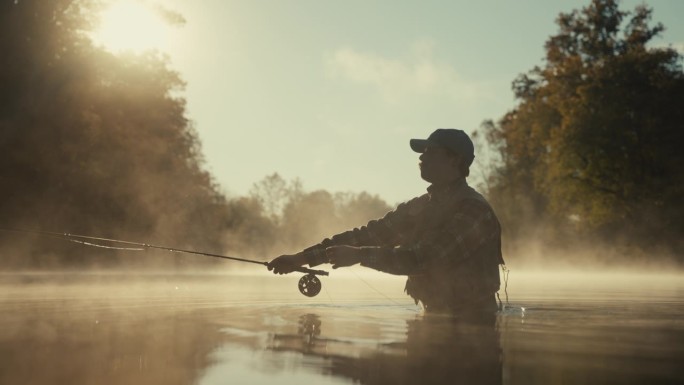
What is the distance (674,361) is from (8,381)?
4329mm

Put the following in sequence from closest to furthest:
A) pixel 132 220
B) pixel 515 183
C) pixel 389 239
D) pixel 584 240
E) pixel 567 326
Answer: pixel 567 326 → pixel 389 239 → pixel 132 220 → pixel 584 240 → pixel 515 183

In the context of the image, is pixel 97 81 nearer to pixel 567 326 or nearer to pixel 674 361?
pixel 567 326

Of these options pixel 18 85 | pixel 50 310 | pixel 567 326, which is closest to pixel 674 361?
pixel 567 326

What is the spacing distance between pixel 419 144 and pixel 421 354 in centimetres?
320

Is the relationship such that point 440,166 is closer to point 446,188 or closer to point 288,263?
point 446,188

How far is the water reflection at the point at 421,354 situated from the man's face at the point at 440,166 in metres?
1.38

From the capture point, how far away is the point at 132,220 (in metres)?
42.1

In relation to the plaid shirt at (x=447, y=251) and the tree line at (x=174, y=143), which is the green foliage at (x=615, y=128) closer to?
the tree line at (x=174, y=143)

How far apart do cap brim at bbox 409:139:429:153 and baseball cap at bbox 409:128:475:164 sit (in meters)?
0.02

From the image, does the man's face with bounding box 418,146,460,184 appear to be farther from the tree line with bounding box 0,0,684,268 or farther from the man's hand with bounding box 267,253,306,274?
the tree line with bounding box 0,0,684,268

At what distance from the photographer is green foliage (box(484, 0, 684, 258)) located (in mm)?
44344

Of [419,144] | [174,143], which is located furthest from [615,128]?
[419,144]

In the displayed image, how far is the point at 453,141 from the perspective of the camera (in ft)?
30.2

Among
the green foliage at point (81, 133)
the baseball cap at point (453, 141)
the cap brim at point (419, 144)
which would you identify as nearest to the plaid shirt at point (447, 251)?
the baseball cap at point (453, 141)
